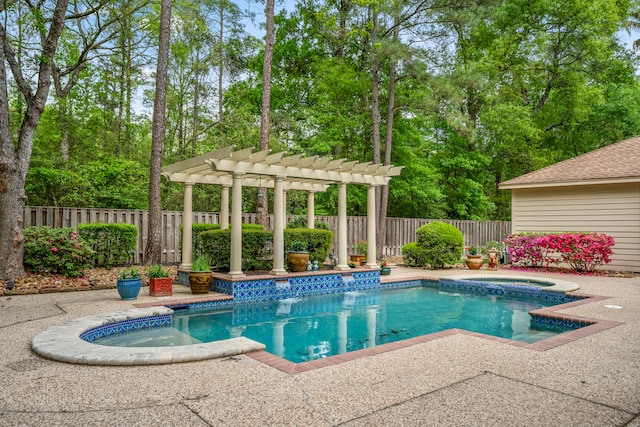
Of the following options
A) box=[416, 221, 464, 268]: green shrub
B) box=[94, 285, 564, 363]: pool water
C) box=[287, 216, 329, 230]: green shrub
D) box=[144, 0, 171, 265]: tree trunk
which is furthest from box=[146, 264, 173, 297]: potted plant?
box=[416, 221, 464, 268]: green shrub

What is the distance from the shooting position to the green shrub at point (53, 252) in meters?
8.35

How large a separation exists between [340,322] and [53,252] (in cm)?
593

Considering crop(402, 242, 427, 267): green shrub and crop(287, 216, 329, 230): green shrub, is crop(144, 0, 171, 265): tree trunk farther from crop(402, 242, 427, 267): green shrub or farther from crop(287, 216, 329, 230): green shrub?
crop(402, 242, 427, 267): green shrub

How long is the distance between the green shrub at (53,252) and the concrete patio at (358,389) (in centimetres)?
438

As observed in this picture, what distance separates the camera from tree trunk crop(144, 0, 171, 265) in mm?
10422

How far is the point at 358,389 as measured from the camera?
313 centimetres

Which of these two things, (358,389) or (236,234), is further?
(236,234)

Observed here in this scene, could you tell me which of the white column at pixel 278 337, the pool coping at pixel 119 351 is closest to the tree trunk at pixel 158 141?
the white column at pixel 278 337

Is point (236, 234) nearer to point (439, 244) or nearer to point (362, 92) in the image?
point (439, 244)

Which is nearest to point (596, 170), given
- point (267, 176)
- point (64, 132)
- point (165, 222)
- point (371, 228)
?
point (371, 228)

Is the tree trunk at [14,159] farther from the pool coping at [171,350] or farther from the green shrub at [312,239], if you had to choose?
the green shrub at [312,239]

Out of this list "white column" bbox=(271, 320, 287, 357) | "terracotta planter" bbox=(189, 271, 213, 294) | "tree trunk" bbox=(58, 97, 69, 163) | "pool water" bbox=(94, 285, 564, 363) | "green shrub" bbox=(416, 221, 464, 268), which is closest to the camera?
"white column" bbox=(271, 320, 287, 357)

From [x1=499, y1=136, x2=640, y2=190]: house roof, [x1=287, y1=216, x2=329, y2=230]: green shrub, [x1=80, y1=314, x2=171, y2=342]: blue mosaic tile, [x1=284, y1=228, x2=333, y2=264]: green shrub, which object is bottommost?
[x1=80, y1=314, x2=171, y2=342]: blue mosaic tile

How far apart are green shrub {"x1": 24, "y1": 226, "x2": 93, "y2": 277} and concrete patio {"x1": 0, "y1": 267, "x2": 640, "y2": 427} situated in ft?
14.4
